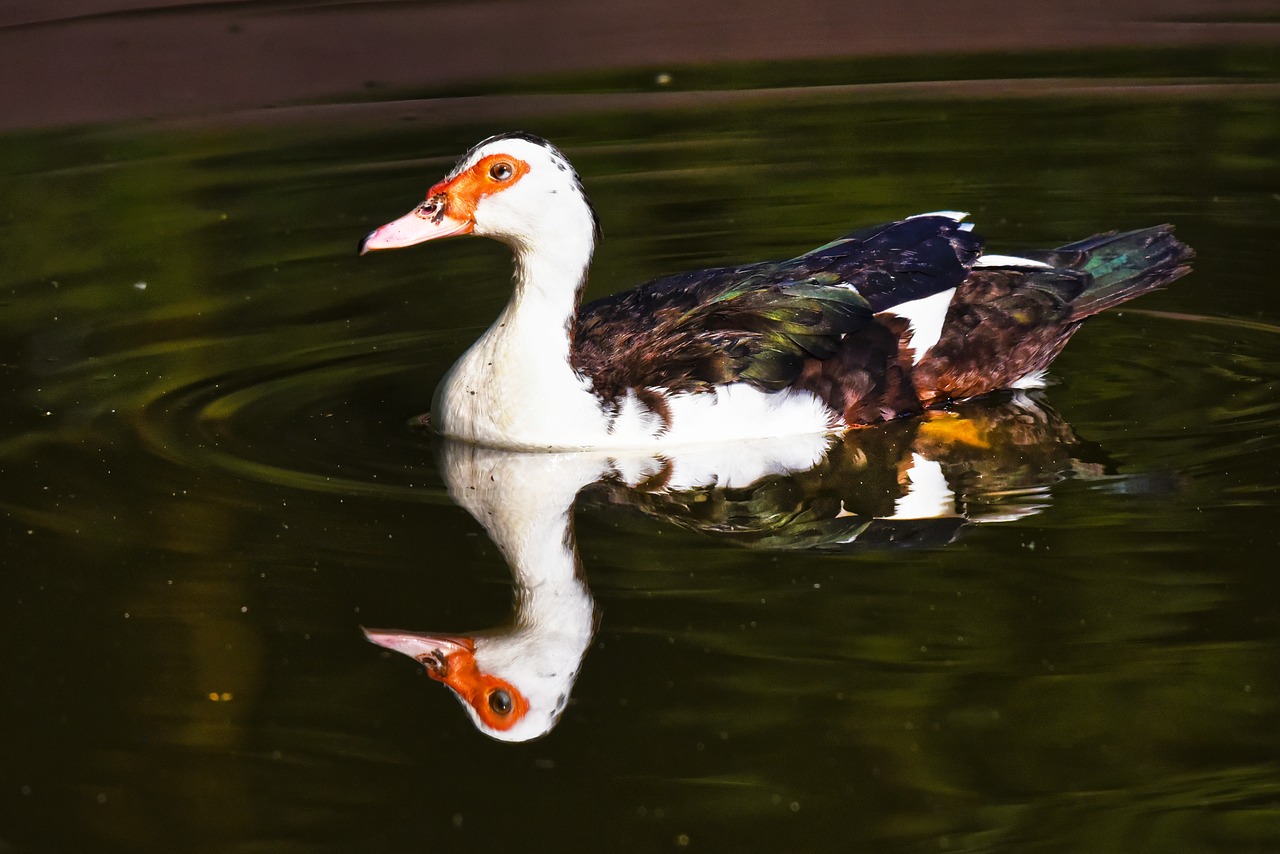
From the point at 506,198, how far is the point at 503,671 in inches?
90.7

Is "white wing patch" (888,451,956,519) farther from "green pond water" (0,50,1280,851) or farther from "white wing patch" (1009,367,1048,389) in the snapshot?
"white wing patch" (1009,367,1048,389)

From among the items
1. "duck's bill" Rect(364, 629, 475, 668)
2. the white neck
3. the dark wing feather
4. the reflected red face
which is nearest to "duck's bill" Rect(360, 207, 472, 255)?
the white neck

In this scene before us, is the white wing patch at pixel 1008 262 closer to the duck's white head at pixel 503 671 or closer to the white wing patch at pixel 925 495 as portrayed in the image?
the white wing patch at pixel 925 495

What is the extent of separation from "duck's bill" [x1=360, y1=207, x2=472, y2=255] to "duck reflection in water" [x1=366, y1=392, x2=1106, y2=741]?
80 cm

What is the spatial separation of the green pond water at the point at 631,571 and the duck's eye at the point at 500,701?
11cm

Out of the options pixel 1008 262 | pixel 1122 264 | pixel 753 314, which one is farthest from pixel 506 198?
pixel 1122 264

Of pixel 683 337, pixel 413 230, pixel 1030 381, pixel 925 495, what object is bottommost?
pixel 1030 381

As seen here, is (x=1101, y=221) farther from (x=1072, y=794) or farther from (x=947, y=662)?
(x=1072, y=794)

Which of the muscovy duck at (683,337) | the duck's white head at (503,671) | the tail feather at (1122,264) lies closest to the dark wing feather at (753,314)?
the muscovy duck at (683,337)

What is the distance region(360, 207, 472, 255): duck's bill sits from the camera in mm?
7254

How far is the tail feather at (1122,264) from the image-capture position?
815cm

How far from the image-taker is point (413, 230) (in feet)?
24.1

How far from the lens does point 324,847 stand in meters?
4.73

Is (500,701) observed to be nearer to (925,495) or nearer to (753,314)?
(925,495)
